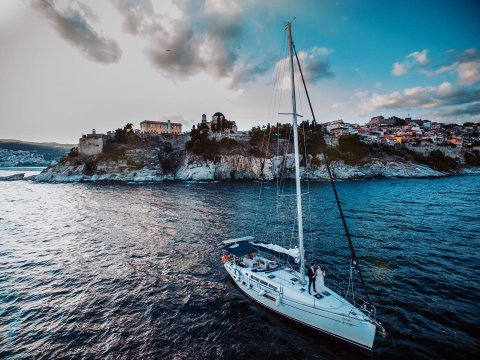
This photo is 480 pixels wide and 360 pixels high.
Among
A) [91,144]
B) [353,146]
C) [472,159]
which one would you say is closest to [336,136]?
[353,146]

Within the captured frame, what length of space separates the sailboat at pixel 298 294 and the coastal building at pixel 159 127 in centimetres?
12393

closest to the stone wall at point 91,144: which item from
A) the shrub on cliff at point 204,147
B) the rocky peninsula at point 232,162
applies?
the rocky peninsula at point 232,162

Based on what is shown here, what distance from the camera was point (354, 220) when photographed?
33094mm

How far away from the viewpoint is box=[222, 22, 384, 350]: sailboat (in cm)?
1077

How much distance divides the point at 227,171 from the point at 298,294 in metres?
77.9

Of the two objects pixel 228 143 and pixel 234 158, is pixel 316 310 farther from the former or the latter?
pixel 228 143

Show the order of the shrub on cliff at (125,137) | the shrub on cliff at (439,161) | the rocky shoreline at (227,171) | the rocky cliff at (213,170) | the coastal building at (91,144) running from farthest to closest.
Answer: the shrub on cliff at (125,137)
the coastal building at (91,144)
the shrub on cliff at (439,161)
the rocky cliff at (213,170)
the rocky shoreline at (227,171)

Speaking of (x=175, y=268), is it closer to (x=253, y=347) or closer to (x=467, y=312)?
(x=253, y=347)

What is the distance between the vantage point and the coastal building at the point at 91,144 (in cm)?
A: 10719

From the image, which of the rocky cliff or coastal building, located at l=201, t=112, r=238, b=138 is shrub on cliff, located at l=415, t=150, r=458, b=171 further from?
coastal building, located at l=201, t=112, r=238, b=138

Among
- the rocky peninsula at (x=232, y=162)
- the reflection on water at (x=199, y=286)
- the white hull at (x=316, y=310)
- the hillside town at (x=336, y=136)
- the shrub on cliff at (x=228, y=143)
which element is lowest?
the reflection on water at (x=199, y=286)

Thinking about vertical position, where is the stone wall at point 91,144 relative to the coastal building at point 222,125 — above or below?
below

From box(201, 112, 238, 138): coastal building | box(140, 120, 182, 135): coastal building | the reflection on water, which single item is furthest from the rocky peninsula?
the reflection on water

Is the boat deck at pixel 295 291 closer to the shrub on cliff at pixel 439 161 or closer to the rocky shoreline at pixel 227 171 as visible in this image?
the rocky shoreline at pixel 227 171
